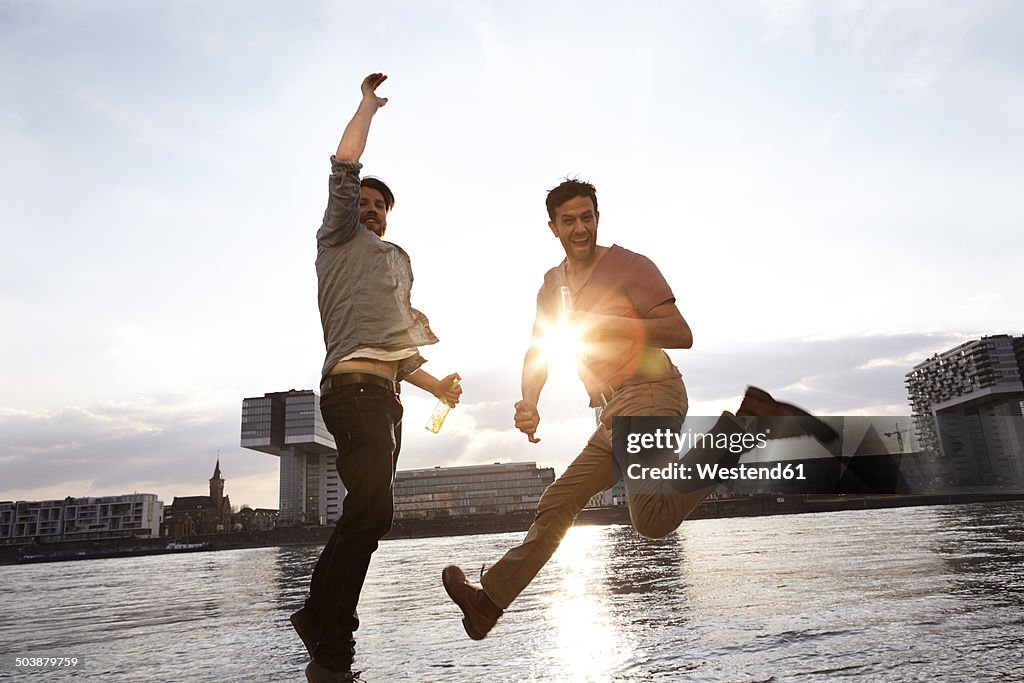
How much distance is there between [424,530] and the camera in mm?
92625

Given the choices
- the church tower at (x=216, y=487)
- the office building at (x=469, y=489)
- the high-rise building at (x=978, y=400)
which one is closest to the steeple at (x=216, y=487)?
the church tower at (x=216, y=487)

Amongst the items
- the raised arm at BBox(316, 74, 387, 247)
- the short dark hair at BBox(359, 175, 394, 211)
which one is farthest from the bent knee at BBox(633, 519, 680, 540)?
the short dark hair at BBox(359, 175, 394, 211)

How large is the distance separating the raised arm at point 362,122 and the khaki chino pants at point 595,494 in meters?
1.70

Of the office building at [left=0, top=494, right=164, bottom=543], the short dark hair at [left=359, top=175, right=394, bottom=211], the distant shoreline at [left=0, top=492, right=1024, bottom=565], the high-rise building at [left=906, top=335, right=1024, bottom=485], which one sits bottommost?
the distant shoreline at [left=0, top=492, right=1024, bottom=565]

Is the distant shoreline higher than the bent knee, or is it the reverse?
the bent knee

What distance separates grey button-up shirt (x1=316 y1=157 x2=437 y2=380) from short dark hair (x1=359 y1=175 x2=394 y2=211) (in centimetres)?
39

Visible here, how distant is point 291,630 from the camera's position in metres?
5.02

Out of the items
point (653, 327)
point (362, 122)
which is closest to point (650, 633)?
point (653, 327)

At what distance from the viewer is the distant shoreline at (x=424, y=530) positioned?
288 ft

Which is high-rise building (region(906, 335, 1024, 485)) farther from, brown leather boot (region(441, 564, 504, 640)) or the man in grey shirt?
the man in grey shirt

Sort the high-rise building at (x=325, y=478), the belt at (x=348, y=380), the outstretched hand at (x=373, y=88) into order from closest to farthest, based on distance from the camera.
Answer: the belt at (x=348, y=380) → the outstretched hand at (x=373, y=88) → the high-rise building at (x=325, y=478)

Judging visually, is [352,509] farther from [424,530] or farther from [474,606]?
[424,530]

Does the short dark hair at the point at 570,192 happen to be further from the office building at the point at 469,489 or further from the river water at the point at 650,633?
the office building at the point at 469,489

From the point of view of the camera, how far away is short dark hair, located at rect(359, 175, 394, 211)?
3.17 meters
